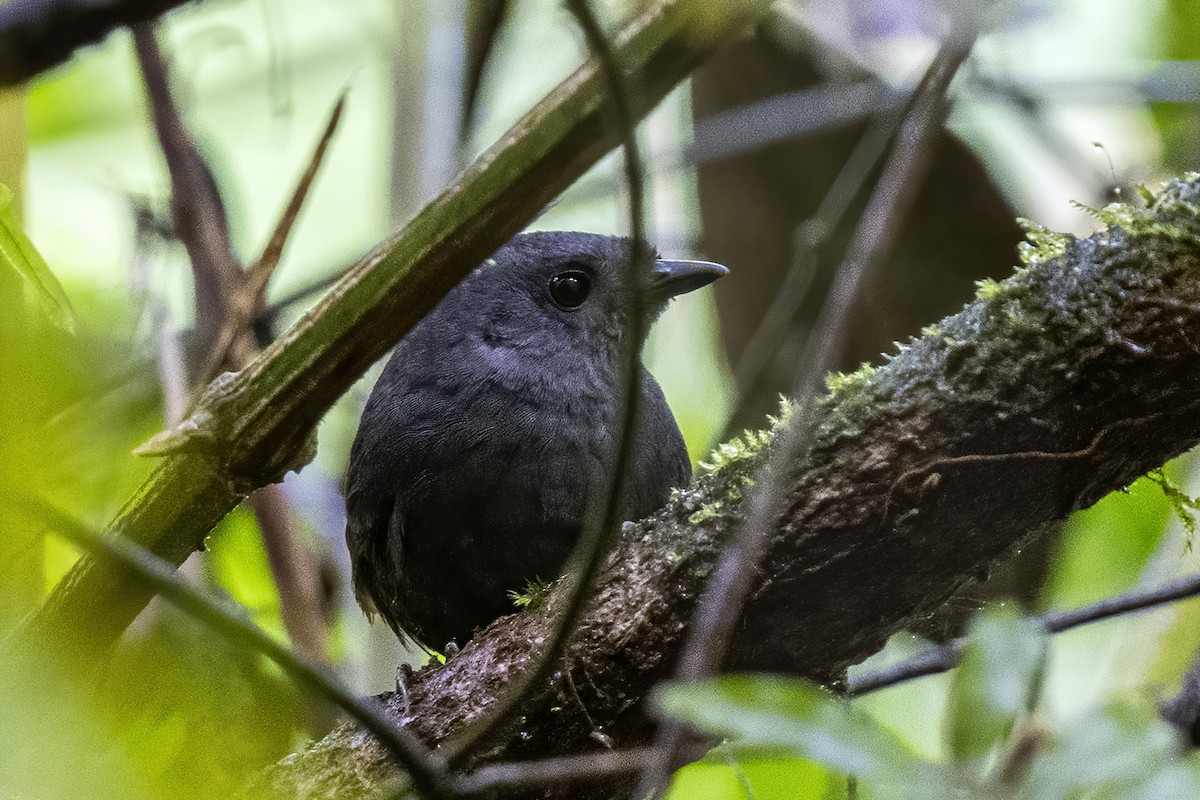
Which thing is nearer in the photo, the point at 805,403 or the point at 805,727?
the point at 805,727

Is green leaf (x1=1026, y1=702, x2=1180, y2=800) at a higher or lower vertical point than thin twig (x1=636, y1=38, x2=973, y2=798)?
lower

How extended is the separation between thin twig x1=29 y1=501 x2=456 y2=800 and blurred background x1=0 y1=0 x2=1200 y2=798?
1.16 feet

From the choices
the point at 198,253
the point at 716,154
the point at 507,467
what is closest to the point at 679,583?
the point at 507,467

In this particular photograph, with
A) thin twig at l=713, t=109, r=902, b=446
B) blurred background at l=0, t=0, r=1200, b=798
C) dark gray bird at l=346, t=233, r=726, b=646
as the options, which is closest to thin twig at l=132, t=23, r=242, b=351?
blurred background at l=0, t=0, r=1200, b=798

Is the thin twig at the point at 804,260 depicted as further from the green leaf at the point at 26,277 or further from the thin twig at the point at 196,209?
the thin twig at the point at 196,209

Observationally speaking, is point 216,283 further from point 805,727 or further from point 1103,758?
point 1103,758

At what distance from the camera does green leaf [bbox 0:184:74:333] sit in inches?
63.2

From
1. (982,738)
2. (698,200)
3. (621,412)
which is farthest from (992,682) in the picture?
(698,200)

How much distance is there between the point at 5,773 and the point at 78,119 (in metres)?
3.06

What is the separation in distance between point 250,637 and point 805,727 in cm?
71

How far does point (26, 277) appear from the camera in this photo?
1624mm

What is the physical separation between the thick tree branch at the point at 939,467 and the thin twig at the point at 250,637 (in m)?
0.50

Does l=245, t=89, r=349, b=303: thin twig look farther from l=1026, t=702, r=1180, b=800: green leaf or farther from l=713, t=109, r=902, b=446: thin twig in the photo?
l=1026, t=702, r=1180, b=800: green leaf

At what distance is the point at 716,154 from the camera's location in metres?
4.34
